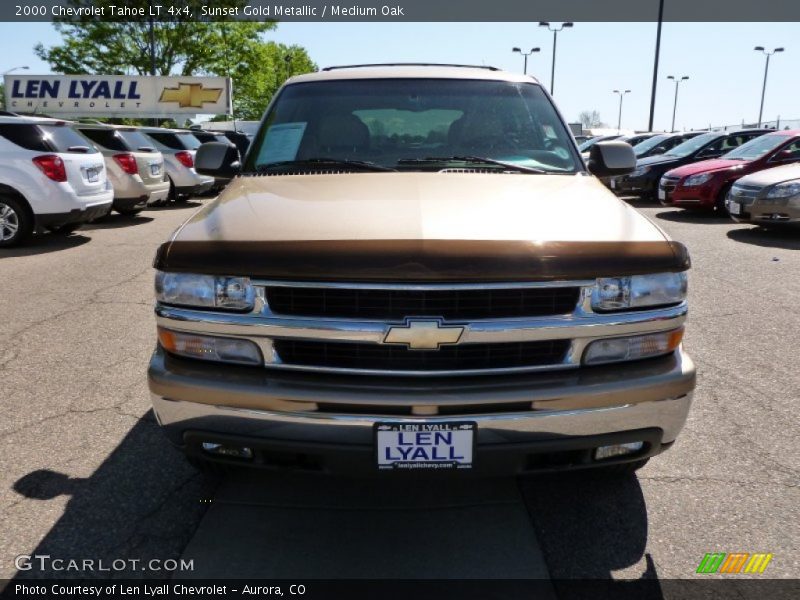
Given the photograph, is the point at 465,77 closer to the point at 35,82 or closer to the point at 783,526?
the point at 783,526

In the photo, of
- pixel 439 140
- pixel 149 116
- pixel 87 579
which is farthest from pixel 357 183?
pixel 149 116

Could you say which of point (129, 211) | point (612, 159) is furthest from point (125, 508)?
point (129, 211)

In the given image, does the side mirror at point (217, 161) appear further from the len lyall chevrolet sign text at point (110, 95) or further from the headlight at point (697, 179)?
the len lyall chevrolet sign text at point (110, 95)

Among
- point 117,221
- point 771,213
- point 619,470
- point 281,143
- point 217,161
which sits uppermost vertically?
point 281,143

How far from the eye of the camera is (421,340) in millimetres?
2281

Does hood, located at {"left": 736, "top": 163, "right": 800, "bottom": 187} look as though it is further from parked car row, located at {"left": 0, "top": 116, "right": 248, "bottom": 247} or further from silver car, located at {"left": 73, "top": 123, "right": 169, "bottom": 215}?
silver car, located at {"left": 73, "top": 123, "right": 169, "bottom": 215}

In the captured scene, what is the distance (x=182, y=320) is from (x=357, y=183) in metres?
1.03

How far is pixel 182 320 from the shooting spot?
2.43 meters

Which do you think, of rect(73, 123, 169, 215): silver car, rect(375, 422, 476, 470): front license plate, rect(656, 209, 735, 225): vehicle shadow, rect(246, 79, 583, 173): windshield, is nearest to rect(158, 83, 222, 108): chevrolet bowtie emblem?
rect(73, 123, 169, 215): silver car

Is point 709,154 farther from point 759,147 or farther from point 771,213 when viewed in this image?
point 771,213

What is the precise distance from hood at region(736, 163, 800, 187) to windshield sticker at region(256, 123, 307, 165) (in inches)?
346

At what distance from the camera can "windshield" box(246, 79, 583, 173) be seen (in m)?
3.54

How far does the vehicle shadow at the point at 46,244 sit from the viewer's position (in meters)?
9.18

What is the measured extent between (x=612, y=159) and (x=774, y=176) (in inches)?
310
